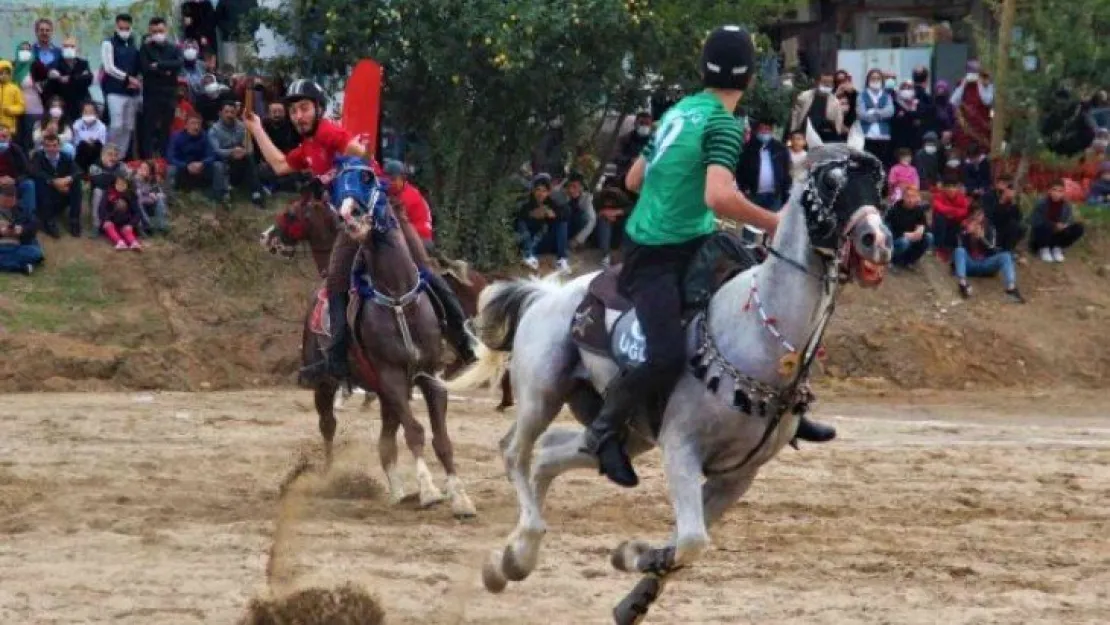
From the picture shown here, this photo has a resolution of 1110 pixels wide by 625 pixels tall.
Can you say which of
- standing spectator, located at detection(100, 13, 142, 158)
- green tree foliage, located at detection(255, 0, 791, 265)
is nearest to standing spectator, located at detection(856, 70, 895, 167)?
green tree foliage, located at detection(255, 0, 791, 265)

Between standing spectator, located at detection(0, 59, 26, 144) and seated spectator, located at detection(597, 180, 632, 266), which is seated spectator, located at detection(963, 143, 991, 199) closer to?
seated spectator, located at detection(597, 180, 632, 266)

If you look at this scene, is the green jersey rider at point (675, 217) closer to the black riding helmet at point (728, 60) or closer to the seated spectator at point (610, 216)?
the black riding helmet at point (728, 60)

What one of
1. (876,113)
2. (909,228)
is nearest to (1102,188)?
(876,113)

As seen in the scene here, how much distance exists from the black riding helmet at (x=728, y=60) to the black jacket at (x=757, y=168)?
14260 millimetres

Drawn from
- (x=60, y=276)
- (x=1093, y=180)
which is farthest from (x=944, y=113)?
(x=60, y=276)

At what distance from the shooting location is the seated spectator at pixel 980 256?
80.5ft

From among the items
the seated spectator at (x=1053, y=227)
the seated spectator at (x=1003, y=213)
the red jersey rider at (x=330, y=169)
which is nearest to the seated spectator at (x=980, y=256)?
the seated spectator at (x=1003, y=213)

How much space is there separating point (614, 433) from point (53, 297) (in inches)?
531

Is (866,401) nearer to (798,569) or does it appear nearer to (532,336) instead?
(798,569)

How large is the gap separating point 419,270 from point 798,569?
374cm

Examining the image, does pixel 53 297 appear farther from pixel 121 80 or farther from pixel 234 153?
pixel 234 153

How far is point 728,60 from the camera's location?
927 centimetres

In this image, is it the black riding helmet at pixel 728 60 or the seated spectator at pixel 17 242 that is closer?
the black riding helmet at pixel 728 60

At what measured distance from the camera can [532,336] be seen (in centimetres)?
1037
